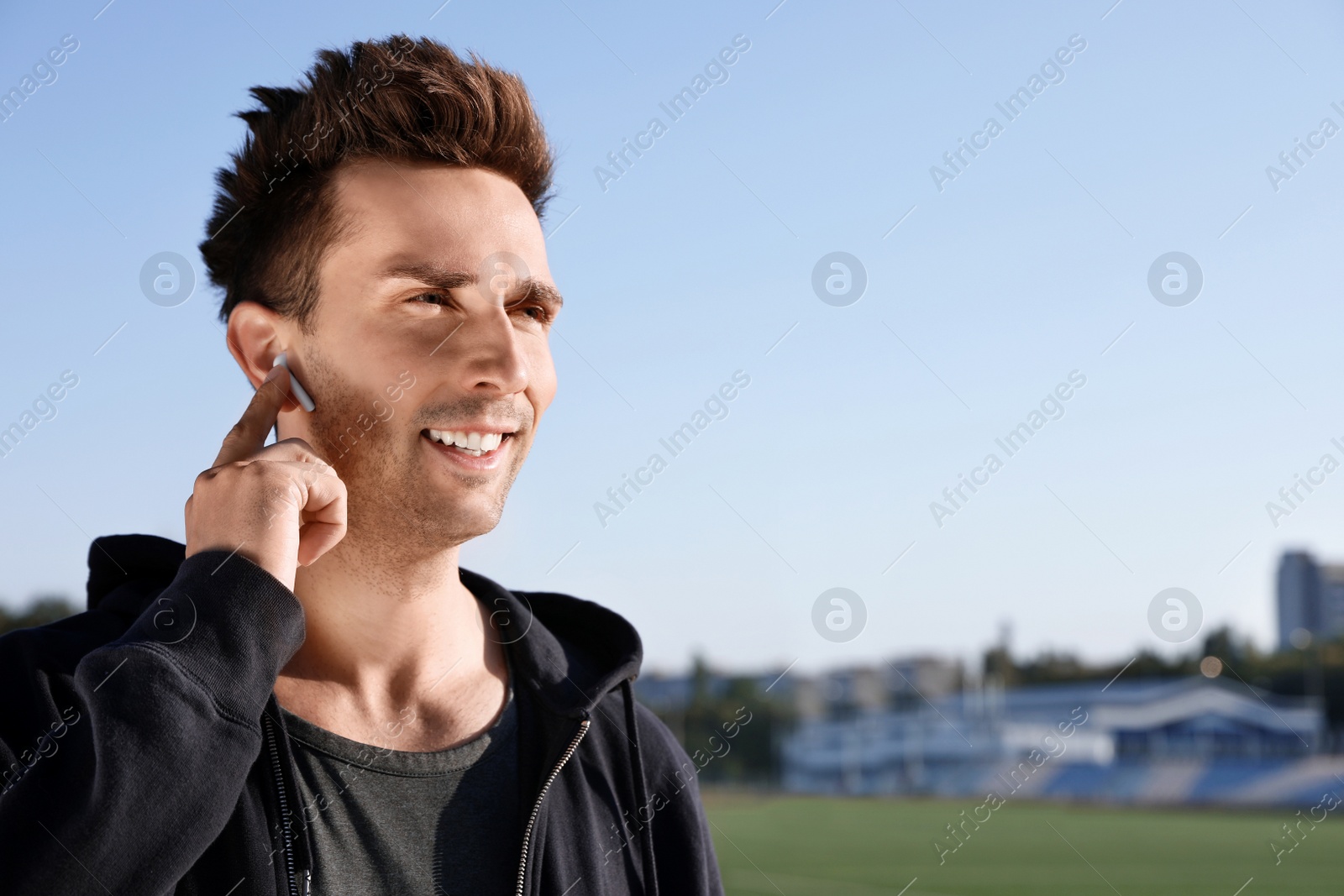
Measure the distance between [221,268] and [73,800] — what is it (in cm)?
137

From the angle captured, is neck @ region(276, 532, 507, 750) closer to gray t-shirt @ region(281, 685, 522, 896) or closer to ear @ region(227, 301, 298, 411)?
gray t-shirt @ region(281, 685, 522, 896)

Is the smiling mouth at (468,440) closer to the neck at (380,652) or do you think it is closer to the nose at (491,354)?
the nose at (491,354)

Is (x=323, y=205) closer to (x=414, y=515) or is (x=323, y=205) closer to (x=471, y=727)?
(x=414, y=515)

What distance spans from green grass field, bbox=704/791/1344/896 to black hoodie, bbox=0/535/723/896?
21185 millimetres

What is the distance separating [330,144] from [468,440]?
733 mm

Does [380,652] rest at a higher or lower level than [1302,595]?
higher

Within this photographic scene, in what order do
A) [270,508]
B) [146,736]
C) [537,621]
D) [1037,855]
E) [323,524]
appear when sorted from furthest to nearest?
1. [1037,855]
2. [537,621]
3. [323,524]
4. [270,508]
5. [146,736]

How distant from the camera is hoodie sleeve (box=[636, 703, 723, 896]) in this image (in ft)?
8.07

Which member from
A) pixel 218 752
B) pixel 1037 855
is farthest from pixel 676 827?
pixel 1037 855

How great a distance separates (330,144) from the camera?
2.47 metres

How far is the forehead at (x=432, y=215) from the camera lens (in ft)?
7.55

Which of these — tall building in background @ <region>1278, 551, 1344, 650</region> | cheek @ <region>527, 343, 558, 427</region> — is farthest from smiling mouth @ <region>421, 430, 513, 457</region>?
tall building in background @ <region>1278, 551, 1344, 650</region>
